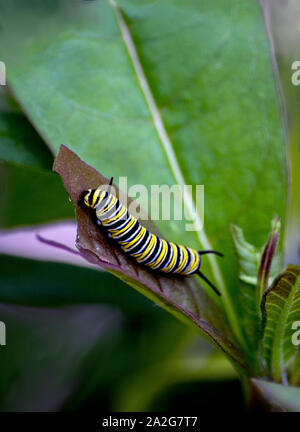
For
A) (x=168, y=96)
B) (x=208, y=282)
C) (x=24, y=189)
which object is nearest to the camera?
(x=208, y=282)

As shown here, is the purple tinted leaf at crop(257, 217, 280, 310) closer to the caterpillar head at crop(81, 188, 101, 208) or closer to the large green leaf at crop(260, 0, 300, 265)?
the caterpillar head at crop(81, 188, 101, 208)

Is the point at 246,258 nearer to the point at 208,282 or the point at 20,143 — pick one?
the point at 208,282

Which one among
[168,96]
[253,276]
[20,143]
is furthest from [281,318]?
[20,143]

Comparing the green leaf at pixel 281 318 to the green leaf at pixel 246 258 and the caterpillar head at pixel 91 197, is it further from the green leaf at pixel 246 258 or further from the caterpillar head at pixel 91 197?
the caterpillar head at pixel 91 197

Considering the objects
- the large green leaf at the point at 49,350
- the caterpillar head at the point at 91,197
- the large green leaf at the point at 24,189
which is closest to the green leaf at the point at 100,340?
the large green leaf at the point at 49,350

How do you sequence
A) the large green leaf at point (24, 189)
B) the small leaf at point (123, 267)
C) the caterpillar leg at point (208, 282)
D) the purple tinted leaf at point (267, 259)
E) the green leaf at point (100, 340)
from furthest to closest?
the green leaf at point (100, 340) < the large green leaf at point (24, 189) < the caterpillar leg at point (208, 282) < the purple tinted leaf at point (267, 259) < the small leaf at point (123, 267)

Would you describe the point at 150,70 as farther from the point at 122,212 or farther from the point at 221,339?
the point at 221,339
